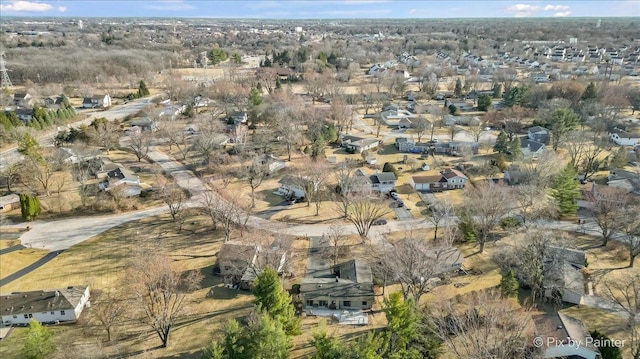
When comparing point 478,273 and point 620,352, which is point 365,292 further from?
point 620,352

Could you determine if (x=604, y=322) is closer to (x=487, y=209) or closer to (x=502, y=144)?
(x=487, y=209)

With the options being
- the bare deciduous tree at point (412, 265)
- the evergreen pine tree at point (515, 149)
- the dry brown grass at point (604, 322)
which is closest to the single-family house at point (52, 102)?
the bare deciduous tree at point (412, 265)

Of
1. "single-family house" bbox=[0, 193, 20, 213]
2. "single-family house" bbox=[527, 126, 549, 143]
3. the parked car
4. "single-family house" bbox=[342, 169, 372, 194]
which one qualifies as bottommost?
"single-family house" bbox=[0, 193, 20, 213]

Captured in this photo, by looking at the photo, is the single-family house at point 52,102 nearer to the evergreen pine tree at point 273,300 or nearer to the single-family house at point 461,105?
the evergreen pine tree at point 273,300

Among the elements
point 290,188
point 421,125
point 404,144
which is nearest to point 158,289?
point 290,188

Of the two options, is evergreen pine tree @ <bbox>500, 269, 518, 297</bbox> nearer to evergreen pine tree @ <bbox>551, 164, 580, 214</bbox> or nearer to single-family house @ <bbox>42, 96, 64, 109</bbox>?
evergreen pine tree @ <bbox>551, 164, 580, 214</bbox>

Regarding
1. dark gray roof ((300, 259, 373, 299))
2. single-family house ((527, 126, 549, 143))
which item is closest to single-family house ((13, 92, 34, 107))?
dark gray roof ((300, 259, 373, 299))
